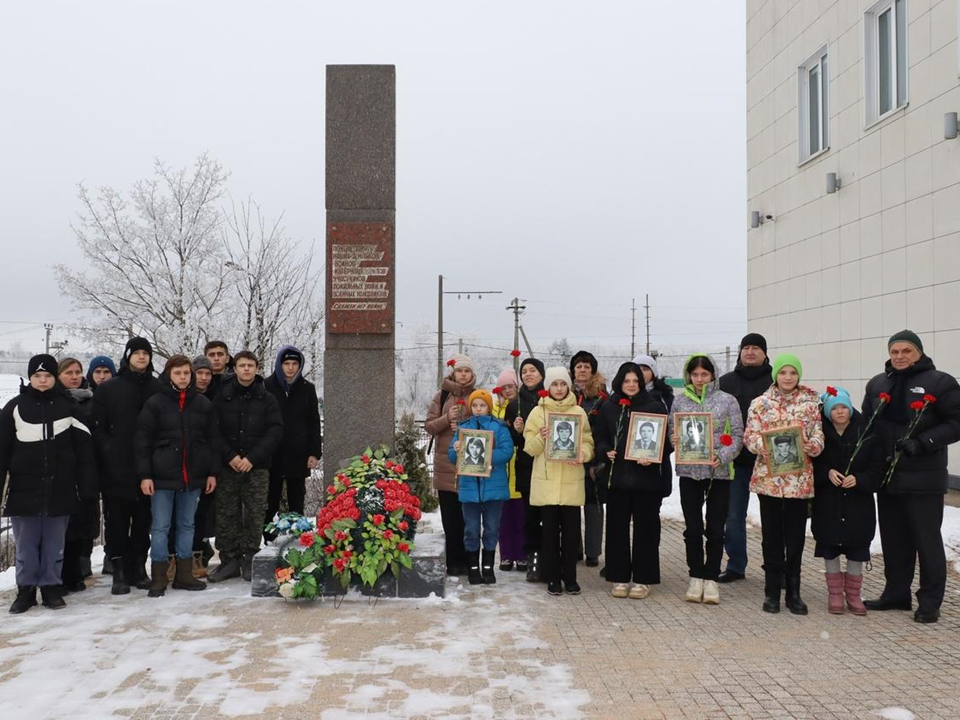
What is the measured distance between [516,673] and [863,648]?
220cm

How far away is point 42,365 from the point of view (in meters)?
5.93

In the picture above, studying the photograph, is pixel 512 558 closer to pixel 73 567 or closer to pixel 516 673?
pixel 516 673

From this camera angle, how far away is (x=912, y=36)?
32.3ft

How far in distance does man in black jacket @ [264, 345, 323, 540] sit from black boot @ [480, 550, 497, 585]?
5.90 feet

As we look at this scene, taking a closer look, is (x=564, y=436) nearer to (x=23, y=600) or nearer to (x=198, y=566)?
(x=198, y=566)

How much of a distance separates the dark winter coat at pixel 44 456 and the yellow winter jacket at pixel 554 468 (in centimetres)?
336

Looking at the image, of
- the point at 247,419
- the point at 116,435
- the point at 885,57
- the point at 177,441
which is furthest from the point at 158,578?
the point at 885,57

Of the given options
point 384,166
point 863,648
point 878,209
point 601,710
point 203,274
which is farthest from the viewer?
point 203,274

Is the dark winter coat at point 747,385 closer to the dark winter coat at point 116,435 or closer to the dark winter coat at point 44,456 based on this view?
the dark winter coat at point 116,435

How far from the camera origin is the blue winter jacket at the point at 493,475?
651 centimetres

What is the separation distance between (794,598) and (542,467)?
2.06 meters

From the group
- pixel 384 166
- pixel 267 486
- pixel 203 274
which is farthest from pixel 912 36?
pixel 203 274

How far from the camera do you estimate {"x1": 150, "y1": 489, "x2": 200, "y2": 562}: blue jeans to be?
619cm

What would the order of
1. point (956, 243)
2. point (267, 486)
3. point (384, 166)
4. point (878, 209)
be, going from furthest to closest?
point (878, 209)
point (956, 243)
point (384, 166)
point (267, 486)
